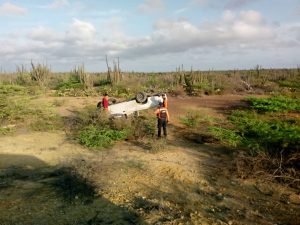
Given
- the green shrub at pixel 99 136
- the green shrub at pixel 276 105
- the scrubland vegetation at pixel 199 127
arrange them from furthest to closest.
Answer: the green shrub at pixel 276 105
the green shrub at pixel 99 136
the scrubland vegetation at pixel 199 127

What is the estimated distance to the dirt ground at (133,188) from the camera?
7457 millimetres

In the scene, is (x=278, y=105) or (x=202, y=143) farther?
(x=278, y=105)

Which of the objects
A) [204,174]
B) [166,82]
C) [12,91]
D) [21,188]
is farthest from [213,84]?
[21,188]

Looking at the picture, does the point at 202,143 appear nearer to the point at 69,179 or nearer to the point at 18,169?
the point at 69,179

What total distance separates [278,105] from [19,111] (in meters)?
11.4

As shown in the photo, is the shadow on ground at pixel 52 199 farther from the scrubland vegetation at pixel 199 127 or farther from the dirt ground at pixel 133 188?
the scrubland vegetation at pixel 199 127

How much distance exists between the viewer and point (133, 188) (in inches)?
348

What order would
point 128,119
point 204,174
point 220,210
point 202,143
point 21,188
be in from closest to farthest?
point 220,210, point 21,188, point 204,174, point 202,143, point 128,119

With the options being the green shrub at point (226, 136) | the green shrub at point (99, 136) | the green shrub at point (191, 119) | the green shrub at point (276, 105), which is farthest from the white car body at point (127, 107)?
the green shrub at point (276, 105)

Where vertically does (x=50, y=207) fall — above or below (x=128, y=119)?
below

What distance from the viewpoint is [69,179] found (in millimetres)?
9625

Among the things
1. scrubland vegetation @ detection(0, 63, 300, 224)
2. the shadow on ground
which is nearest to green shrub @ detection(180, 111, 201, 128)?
scrubland vegetation @ detection(0, 63, 300, 224)

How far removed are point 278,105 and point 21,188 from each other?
12338 millimetres

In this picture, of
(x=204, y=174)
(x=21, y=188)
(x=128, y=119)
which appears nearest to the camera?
(x=21, y=188)
